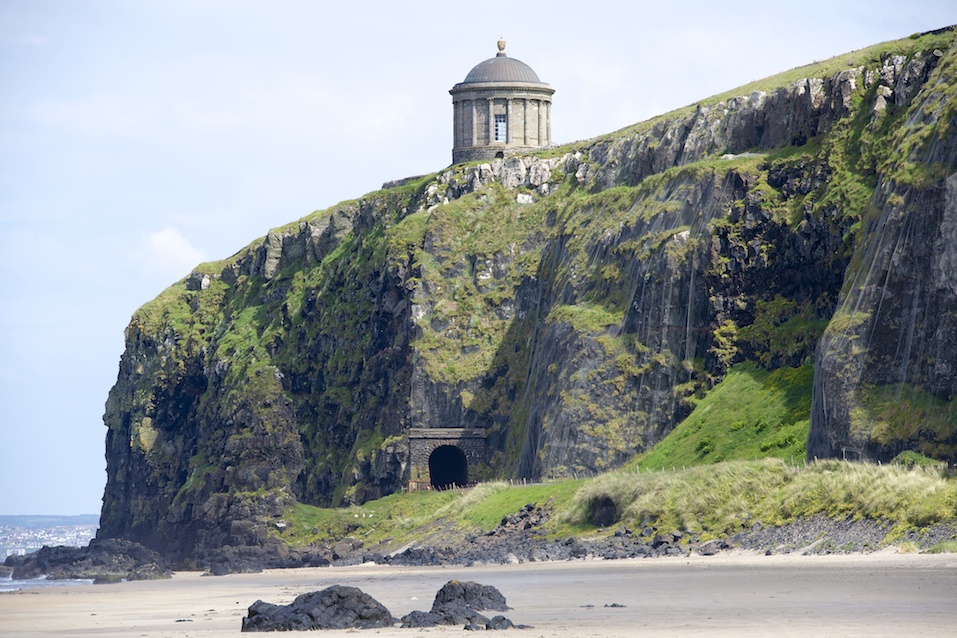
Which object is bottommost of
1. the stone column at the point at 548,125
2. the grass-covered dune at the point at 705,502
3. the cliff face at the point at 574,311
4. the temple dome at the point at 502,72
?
the grass-covered dune at the point at 705,502

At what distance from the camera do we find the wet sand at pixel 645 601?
122 feet

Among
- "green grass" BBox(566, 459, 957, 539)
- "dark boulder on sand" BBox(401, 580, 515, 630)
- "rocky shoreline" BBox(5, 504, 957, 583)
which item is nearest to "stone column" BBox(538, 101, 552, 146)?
"rocky shoreline" BBox(5, 504, 957, 583)

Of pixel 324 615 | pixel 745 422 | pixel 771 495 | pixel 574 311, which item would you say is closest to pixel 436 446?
pixel 574 311

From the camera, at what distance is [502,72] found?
471ft

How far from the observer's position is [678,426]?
9631 cm

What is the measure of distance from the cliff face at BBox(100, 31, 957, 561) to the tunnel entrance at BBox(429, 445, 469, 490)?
523 cm

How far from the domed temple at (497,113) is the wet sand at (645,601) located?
76.6 metres

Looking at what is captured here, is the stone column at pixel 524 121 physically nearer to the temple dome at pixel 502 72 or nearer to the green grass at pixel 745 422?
the temple dome at pixel 502 72

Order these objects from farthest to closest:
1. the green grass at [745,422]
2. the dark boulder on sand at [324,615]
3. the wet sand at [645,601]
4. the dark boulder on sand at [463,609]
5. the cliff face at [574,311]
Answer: the green grass at [745,422]
the cliff face at [574,311]
the dark boulder on sand at [324,615]
the dark boulder on sand at [463,609]
the wet sand at [645,601]

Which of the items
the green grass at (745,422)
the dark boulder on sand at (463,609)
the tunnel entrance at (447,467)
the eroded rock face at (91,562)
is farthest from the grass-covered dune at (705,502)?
the dark boulder on sand at (463,609)

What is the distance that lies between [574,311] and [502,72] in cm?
4076

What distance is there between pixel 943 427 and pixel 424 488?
52.5 metres

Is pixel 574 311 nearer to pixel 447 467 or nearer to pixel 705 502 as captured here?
pixel 447 467

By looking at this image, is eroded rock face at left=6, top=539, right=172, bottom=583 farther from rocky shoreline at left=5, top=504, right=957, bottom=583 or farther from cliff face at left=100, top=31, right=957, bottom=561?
cliff face at left=100, top=31, right=957, bottom=561
